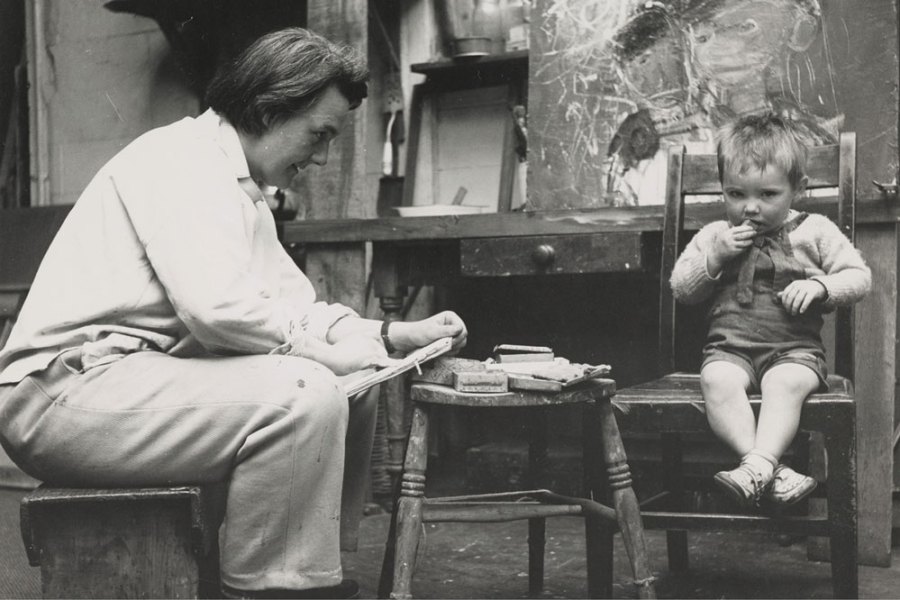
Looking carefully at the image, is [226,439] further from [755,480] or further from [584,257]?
[584,257]

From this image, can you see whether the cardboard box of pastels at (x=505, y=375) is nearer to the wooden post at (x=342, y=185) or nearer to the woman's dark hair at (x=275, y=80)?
the woman's dark hair at (x=275, y=80)

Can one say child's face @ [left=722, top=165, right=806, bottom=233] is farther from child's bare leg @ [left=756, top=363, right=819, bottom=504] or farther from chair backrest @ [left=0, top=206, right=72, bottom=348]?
chair backrest @ [left=0, top=206, right=72, bottom=348]

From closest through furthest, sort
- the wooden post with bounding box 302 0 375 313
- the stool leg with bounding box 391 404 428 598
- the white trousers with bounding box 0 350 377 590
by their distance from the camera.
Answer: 1. the white trousers with bounding box 0 350 377 590
2. the stool leg with bounding box 391 404 428 598
3. the wooden post with bounding box 302 0 375 313

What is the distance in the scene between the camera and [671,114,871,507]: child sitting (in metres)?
2.61

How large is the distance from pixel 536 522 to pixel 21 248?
328cm

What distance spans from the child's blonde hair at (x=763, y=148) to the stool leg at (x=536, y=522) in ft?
2.96

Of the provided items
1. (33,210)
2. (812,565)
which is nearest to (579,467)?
(812,565)

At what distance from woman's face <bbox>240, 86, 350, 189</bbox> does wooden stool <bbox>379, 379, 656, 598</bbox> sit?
610 millimetres

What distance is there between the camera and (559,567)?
3.30m

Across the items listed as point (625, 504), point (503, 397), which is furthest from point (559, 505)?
point (503, 397)

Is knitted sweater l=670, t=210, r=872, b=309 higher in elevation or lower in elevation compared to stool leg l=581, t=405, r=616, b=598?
higher

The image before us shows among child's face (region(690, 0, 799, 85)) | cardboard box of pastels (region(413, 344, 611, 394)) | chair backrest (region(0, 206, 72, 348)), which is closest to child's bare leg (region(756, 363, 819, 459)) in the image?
cardboard box of pastels (region(413, 344, 611, 394))

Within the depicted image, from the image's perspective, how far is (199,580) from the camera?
215cm

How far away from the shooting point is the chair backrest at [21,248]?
16.1 feet
